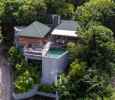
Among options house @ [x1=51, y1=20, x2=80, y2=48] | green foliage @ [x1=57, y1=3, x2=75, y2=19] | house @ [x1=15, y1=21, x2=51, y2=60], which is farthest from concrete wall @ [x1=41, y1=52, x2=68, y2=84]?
green foliage @ [x1=57, y1=3, x2=75, y2=19]

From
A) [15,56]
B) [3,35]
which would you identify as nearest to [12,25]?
[3,35]

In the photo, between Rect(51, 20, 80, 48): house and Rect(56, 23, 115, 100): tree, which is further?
Rect(51, 20, 80, 48): house

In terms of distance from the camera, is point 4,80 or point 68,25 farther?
point 68,25

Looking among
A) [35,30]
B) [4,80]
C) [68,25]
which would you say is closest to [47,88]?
[4,80]

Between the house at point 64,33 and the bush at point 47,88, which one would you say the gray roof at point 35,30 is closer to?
the house at point 64,33

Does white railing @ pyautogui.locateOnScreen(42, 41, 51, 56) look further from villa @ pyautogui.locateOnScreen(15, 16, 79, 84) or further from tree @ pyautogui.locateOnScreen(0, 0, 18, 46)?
tree @ pyautogui.locateOnScreen(0, 0, 18, 46)

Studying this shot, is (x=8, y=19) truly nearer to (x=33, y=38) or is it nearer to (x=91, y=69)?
(x=33, y=38)

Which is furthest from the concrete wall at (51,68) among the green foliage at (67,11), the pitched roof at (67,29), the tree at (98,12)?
the green foliage at (67,11)
